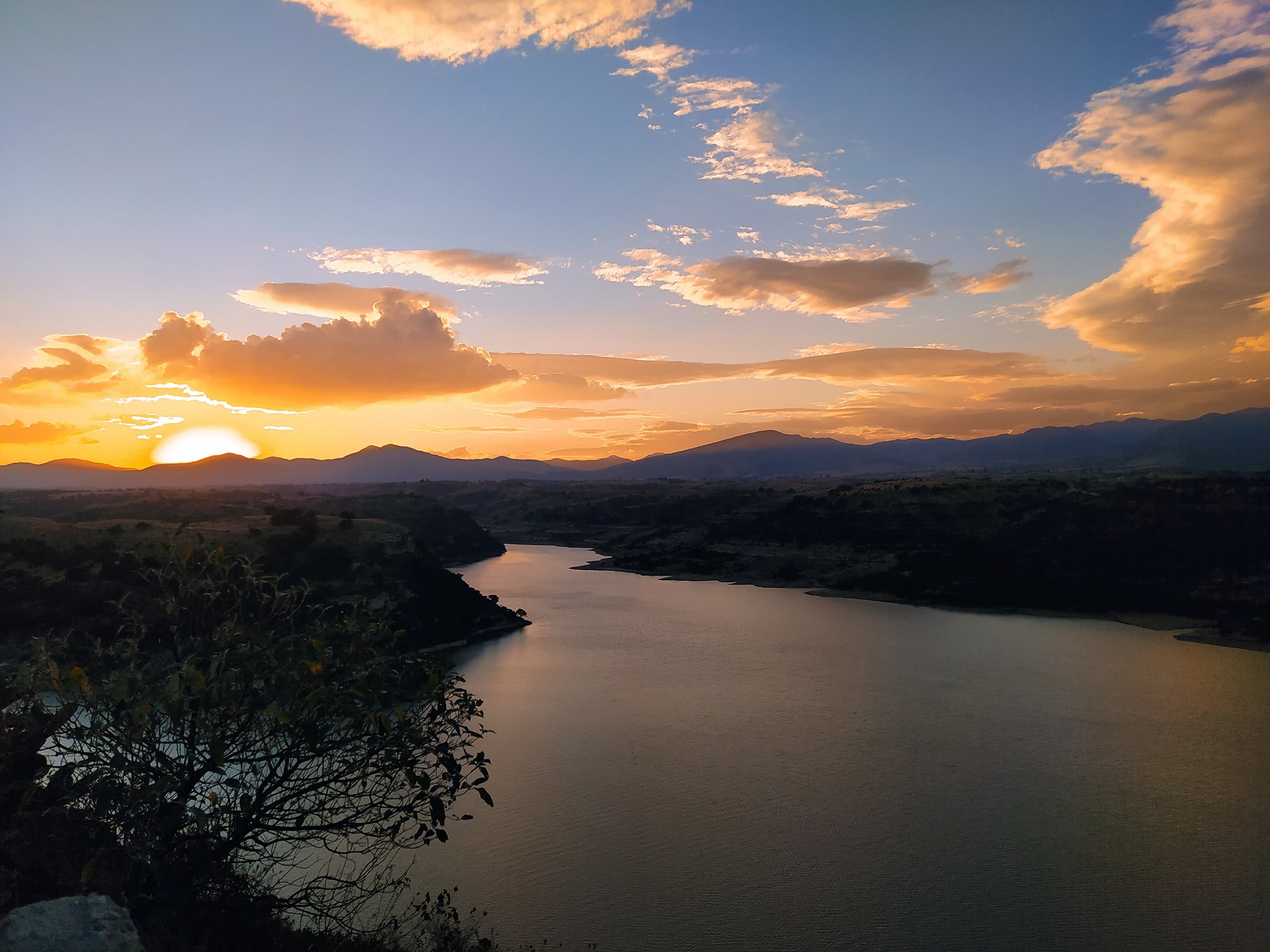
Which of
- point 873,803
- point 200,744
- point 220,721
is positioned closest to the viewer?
point 220,721

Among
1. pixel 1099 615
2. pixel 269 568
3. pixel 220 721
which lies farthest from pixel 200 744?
pixel 1099 615

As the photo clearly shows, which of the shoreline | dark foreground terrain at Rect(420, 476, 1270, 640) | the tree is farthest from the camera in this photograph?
dark foreground terrain at Rect(420, 476, 1270, 640)

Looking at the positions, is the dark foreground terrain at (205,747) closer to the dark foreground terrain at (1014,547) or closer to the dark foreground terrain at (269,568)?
the dark foreground terrain at (269,568)

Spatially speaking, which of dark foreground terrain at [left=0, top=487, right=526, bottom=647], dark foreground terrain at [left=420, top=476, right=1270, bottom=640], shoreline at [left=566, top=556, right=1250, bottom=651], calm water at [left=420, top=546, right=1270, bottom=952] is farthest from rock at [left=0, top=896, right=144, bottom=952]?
dark foreground terrain at [left=420, top=476, right=1270, bottom=640]

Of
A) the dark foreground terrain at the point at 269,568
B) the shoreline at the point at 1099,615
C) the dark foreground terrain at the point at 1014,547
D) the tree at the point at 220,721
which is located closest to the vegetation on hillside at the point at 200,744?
the tree at the point at 220,721

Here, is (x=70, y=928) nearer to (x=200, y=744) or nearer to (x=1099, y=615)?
(x=200, y=744)

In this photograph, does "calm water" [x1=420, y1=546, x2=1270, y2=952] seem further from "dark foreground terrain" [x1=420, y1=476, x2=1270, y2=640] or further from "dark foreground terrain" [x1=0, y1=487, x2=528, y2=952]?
"dark foreground terrain" [x1=420, y1=476, x2=1270, y2=640]

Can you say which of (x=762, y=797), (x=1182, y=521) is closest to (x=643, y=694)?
(x=762, y=797)
